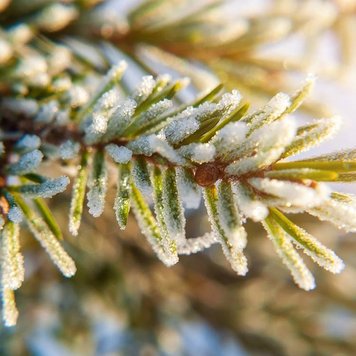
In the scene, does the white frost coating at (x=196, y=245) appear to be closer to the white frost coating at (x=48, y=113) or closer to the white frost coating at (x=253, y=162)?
the white frost coating at (x=253, y=162)

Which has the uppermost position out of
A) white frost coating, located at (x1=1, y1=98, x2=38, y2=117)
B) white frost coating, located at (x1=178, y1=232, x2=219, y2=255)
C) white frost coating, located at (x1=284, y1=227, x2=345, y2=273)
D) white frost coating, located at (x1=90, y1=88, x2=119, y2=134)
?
white frost coating, located at (x1=90, y1=88, x2=119, y2=134)

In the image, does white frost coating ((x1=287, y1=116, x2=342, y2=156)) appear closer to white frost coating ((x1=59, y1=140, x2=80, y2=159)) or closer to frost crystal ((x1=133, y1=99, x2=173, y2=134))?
frost crystal ((x1=133, y1=99, x2=173, y2=134))

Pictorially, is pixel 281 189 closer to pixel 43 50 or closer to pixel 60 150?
pixel 60 150

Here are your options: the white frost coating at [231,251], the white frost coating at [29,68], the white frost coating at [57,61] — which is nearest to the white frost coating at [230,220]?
the white frost coating at [231,251]

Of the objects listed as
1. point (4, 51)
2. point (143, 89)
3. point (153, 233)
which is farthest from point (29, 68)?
point (153, 233)

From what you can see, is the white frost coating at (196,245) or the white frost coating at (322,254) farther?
the white frost coating at (196,245)

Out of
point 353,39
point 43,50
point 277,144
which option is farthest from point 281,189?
point 353,39

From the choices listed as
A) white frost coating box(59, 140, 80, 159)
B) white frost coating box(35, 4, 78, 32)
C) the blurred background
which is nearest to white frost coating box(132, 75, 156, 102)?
white frost coating box(59, 140, 80, 159)
